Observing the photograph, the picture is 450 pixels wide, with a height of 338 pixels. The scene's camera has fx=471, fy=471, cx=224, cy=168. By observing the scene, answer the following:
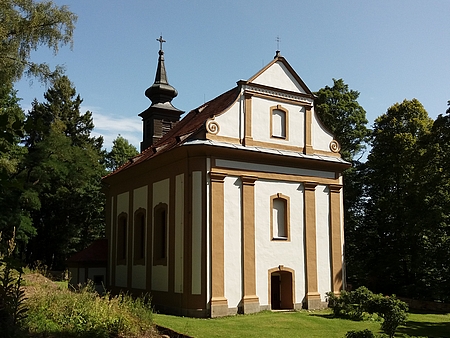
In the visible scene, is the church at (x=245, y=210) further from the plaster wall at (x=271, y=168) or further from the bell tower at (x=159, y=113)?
the bell tower at (x=159, y=113)

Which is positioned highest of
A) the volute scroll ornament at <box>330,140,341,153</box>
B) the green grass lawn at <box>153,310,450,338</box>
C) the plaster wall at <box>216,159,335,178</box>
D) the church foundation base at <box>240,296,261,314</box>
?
the volute scroll ornament at <box>330,140,341,153</box>

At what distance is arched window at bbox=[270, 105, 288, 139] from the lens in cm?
2128

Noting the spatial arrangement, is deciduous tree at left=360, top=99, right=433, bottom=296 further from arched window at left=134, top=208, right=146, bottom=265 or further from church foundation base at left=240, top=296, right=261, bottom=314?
arched window at left=134, top=208, right=146, bottom=265

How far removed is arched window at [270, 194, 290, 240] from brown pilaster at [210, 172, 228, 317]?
2726mm

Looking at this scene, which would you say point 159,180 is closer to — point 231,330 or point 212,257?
point 212,257

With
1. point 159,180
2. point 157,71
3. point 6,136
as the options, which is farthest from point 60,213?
point 6,136

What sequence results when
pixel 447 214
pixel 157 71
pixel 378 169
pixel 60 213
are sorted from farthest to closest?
1. pixel 60 213
2. pixel 157 71
3. pixel 378 169
4. pixel 447 214

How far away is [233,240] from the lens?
19.1 meters

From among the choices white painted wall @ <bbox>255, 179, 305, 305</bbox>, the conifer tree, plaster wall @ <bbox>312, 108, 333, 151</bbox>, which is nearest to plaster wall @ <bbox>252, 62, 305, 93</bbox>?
plaster wall @ <bbox>312, 108, 333, 151</bbox>

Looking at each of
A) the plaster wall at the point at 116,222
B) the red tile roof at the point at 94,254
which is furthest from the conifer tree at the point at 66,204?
the plaster wall at the point at 116,222

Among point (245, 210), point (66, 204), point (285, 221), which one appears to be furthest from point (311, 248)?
point (66, 204)

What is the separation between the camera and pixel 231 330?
14797mm

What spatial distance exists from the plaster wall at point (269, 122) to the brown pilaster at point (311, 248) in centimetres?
220

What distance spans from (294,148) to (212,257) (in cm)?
661
